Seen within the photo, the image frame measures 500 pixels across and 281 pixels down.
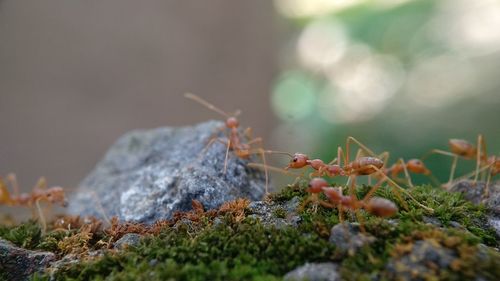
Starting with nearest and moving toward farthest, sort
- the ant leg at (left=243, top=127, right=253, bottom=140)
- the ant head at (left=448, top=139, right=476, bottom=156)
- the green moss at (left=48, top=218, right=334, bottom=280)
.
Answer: the green moss at (left=48, top=218, right=334, bottom=280), the ant head at (left=448, top=139, right=476, bottom=156), the ant leg at (left=243, top=127, right=253, bottom=140)

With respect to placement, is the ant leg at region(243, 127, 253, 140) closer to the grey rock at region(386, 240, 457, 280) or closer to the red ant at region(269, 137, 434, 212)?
the red ant at region(269, 137, 434, 212)

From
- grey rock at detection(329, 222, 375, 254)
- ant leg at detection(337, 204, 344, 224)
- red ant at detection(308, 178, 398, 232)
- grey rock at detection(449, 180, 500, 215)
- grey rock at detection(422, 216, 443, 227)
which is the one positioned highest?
red ant at detection(308, 178, 398, 232)

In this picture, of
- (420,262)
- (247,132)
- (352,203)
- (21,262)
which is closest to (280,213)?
(352,203)

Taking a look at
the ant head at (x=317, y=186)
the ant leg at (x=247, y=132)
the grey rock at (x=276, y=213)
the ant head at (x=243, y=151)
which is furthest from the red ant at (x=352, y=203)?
the ant leg at (x=247, y=132)

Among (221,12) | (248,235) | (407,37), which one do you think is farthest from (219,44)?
(248,235)

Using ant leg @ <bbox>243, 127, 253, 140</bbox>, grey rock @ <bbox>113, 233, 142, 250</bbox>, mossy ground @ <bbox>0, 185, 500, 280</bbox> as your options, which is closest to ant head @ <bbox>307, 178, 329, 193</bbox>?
mossy ground @ <bbox>0, 185, 500, 280</bbox>

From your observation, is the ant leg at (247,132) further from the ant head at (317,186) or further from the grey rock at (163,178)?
the ant head at (317,186)
